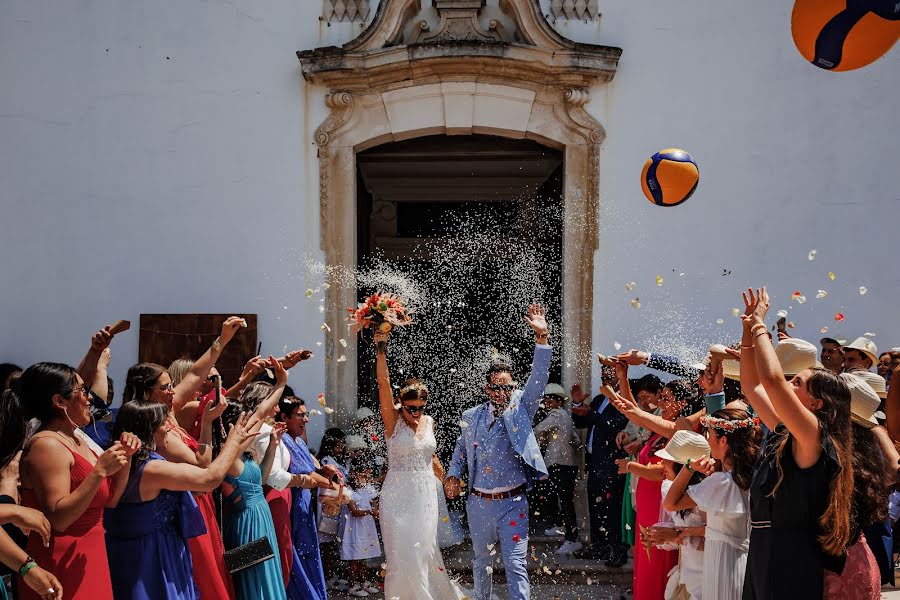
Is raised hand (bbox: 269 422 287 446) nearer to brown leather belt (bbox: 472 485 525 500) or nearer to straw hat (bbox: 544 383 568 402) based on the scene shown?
brown leather belt (bbox: 472 485 525 500)

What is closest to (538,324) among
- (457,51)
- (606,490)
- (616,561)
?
(606,490)

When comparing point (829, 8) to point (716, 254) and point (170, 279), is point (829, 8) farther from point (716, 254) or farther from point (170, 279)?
point (170, 279)

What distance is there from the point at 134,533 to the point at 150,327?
17.6 feet

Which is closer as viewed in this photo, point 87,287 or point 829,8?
point 829,8

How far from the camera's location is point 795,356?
5.16 metres

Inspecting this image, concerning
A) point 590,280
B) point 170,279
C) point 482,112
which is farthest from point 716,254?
A: point 170,279

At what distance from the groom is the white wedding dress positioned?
218 mm

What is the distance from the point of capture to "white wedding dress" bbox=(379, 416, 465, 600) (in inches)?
261

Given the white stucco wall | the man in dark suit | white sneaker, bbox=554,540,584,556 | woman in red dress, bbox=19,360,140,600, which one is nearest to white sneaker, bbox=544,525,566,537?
white sneaker, bbox=554,540,584,556

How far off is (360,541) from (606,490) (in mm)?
2062

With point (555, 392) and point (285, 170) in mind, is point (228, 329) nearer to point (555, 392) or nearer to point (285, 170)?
point (555, 392)

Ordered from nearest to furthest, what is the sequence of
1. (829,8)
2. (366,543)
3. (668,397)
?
(829,8), (668,397), (366,543)

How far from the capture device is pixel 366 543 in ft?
26.5

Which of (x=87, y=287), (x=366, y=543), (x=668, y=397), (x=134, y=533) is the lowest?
(x=366, y=543)
